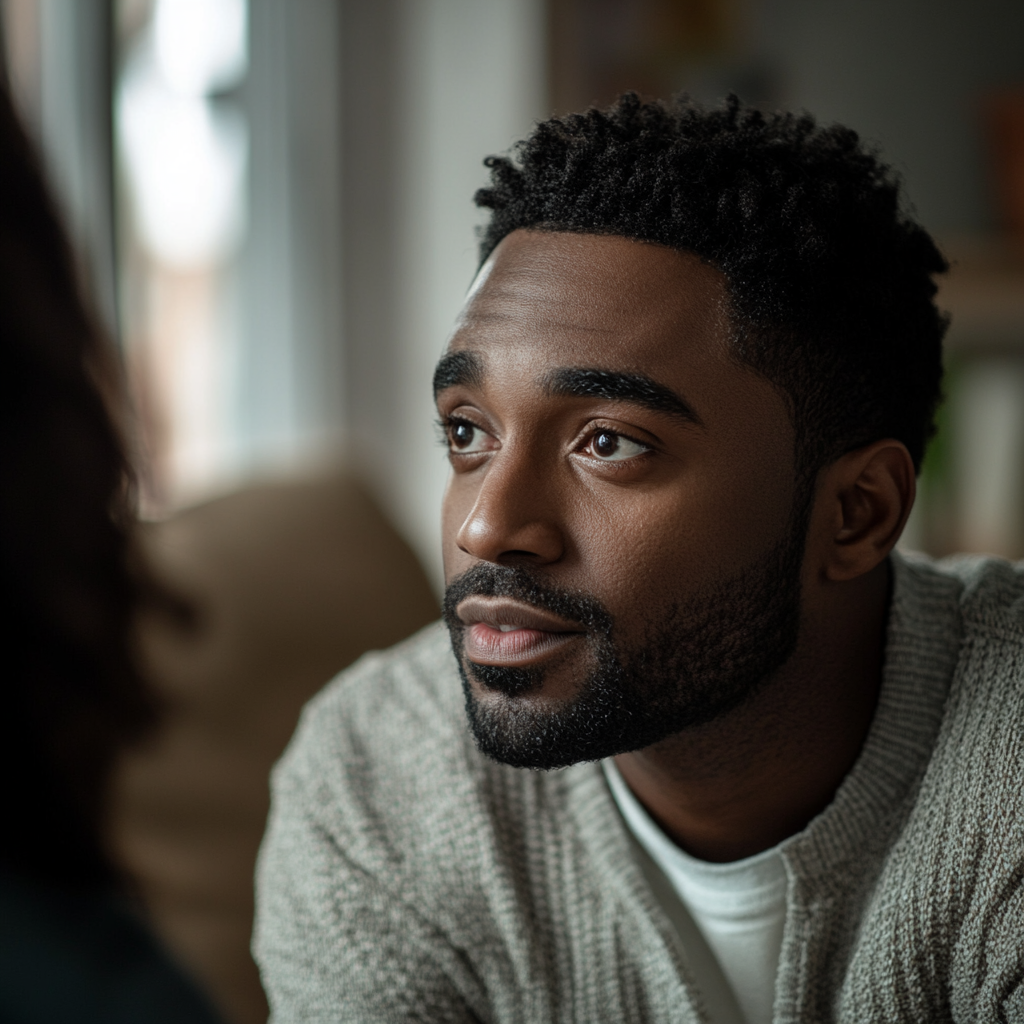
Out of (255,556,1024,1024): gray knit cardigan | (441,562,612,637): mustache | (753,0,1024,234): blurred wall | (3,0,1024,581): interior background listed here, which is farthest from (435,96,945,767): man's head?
(753,0,1024,234): blurred wall

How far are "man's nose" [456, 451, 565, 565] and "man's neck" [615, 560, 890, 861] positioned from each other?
0.15m

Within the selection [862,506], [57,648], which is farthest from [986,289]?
[57,648]

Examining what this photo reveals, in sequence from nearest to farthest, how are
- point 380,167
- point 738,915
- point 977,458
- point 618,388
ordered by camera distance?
1. point 618,388
2. point 738,915
3. point 977,458
4. point 380,167

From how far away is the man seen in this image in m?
0.62

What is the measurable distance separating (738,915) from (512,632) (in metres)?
0.25

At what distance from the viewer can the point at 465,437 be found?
2.23 feet

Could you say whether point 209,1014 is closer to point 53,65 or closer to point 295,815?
point 295,815

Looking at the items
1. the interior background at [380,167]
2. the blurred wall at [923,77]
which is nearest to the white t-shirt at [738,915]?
the interior background at [380,167]

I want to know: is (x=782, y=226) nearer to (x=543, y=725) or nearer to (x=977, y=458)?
(x=543, y=725)

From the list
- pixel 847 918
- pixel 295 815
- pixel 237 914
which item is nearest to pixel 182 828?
pixel 237 914

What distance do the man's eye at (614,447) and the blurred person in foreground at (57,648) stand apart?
0.92 feet

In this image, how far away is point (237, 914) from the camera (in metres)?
1.25

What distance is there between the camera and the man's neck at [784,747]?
2.26 ft

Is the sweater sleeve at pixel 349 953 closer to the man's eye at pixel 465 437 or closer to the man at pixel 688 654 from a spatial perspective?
the man at pixel 688 654
